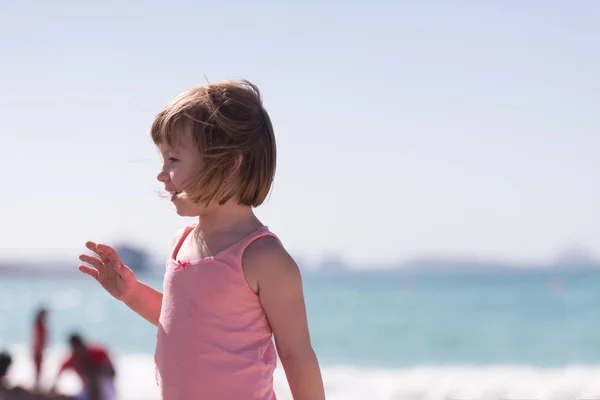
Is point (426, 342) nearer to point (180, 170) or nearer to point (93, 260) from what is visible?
point (93, 260)

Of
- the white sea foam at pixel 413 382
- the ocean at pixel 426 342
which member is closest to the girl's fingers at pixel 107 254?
the white sea foam at pixel 413 382

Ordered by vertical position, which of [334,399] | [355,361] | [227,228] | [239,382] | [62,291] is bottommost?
[239,382]

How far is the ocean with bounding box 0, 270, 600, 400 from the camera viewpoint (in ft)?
41.1

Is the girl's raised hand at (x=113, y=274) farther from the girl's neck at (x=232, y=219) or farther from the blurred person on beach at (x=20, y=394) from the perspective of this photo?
the blurred person on beach at (x=20, y=394)

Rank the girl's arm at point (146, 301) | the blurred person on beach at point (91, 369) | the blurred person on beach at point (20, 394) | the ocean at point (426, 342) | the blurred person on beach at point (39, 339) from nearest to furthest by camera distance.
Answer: the girl's arm at point (146, 301)
the blurred person on beach at point (20, 394)
the blurred person on beach at point (91, 369)
the blurred person on beach at point (39, 339)
the ocean at point (426, 342)

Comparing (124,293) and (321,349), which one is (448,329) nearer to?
(321,349)

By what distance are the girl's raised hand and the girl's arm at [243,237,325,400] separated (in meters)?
0.41

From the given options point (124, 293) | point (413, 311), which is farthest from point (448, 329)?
point (124, 293)

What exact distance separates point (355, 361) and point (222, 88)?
18.4m

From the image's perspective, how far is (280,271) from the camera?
6.07ft

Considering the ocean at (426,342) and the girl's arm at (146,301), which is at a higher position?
the ocean at (426,342)

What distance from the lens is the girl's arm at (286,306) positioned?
6.07 ft

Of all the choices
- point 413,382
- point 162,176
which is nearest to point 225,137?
point 162,176

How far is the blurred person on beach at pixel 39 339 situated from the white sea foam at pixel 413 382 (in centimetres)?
167
